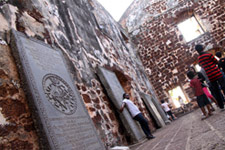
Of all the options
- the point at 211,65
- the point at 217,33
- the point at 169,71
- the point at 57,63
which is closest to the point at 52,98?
the point at 57,63

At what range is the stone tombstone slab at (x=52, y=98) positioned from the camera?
2334 mm

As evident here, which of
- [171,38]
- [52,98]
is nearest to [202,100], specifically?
[52,98]

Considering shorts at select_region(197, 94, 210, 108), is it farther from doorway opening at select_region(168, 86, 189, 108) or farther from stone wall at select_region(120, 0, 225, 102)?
doorway opening at select_region(168, 86, 189, 108)

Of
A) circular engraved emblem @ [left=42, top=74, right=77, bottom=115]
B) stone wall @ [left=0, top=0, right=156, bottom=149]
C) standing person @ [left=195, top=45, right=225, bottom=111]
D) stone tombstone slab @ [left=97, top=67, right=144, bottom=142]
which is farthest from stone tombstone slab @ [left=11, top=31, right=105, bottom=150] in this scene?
standing person @ [left=195, top=45, right=225, bottom=111]

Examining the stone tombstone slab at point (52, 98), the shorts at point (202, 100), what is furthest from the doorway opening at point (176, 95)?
the stone tombstone slab at point (52, 98)

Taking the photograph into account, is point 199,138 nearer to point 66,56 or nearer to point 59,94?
point 59,94

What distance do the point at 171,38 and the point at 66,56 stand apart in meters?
9.50

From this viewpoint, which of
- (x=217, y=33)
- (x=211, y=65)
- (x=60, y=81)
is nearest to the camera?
(x=60, y=81)

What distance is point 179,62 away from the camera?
1177cm

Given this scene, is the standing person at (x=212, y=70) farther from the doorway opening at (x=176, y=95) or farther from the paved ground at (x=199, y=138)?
the doorway opening at (x=176, y=95)

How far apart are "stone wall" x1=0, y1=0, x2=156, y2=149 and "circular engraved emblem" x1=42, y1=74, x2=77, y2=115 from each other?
323 millimetres

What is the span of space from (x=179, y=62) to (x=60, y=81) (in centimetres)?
987

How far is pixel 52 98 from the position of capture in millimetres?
2646

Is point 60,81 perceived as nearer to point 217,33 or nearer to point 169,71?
point 169,71
